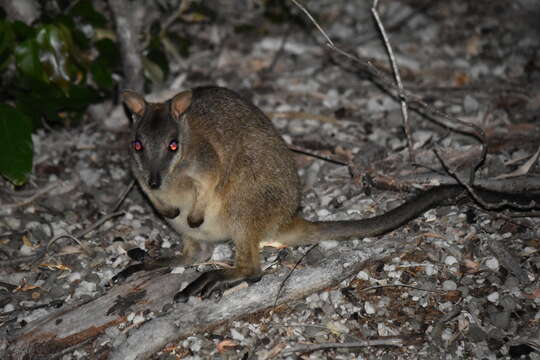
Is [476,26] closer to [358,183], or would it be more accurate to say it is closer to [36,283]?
[358,183]

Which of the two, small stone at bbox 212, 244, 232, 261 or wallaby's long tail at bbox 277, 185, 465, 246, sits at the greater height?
wallaby's long tail at bbox 277, 185, 465, 246

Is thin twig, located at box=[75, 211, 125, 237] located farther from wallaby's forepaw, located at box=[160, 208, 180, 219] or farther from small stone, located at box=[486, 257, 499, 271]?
small stone, located at box=[486, 257, 499, 271]

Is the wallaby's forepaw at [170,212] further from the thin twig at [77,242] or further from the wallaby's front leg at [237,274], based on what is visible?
→ the thin twig at [77,242]

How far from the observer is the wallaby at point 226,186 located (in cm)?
461

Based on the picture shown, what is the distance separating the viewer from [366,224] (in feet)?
15.5

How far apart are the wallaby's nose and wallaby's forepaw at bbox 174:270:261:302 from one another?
826 millimetres

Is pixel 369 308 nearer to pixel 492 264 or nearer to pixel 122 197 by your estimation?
pixel 492 264

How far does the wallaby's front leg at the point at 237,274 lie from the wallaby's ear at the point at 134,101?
1.33 metres

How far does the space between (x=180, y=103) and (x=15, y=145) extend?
1.69 metres

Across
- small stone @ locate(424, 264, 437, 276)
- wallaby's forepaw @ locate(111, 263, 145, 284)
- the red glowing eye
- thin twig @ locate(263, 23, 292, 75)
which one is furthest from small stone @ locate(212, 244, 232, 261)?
thin twig @ locate(263, 23, 292, 75)

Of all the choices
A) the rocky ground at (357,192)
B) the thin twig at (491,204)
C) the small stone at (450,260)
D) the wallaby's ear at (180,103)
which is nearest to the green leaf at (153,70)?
the rocky ground at (357,192)

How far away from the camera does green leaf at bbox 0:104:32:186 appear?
5.16 meters

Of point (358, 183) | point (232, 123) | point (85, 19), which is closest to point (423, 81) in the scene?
point (358, 183)

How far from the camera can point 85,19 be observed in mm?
6500
